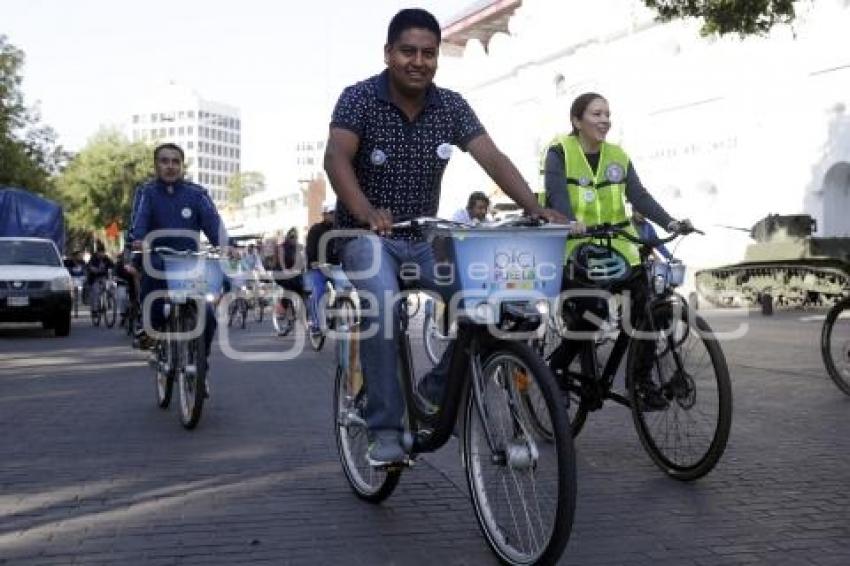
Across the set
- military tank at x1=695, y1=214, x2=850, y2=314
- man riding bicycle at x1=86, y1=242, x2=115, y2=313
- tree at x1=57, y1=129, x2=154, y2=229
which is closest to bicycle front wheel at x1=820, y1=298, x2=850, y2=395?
military tank at x1=695, y1=214, x2=850, y2=314

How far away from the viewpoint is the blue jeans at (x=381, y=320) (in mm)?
4023

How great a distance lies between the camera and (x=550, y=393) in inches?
129

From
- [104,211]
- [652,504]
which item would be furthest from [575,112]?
[104,211]

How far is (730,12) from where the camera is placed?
1595 centimetres

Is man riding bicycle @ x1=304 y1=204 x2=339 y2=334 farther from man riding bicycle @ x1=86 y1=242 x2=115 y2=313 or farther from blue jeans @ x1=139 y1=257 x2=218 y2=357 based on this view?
man riding bicycle @ x1=86 y1=242 x2=115 y2=313

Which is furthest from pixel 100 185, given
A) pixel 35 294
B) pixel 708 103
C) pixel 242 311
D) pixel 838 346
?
pixel 838 346

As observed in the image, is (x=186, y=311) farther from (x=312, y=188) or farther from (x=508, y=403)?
(x=312, y=188)

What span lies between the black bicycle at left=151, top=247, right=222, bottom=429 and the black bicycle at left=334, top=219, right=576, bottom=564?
10.9 ft

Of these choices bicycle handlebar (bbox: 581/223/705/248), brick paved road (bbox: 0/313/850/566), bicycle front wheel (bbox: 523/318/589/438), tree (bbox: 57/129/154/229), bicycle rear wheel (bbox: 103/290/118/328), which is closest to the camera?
brick paved road (bbox: 0/313/850/566)

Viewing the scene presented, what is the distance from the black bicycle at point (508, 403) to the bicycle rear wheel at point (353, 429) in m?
0.64

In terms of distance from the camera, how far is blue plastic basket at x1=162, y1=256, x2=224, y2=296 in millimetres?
7121

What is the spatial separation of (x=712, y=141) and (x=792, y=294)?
1078 centimetres

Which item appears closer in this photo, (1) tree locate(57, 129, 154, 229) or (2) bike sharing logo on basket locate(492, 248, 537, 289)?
(2) bike sharing logo on basket locate(492, 248, 537, 289)

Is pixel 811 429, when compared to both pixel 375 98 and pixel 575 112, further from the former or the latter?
pixel 375 98
